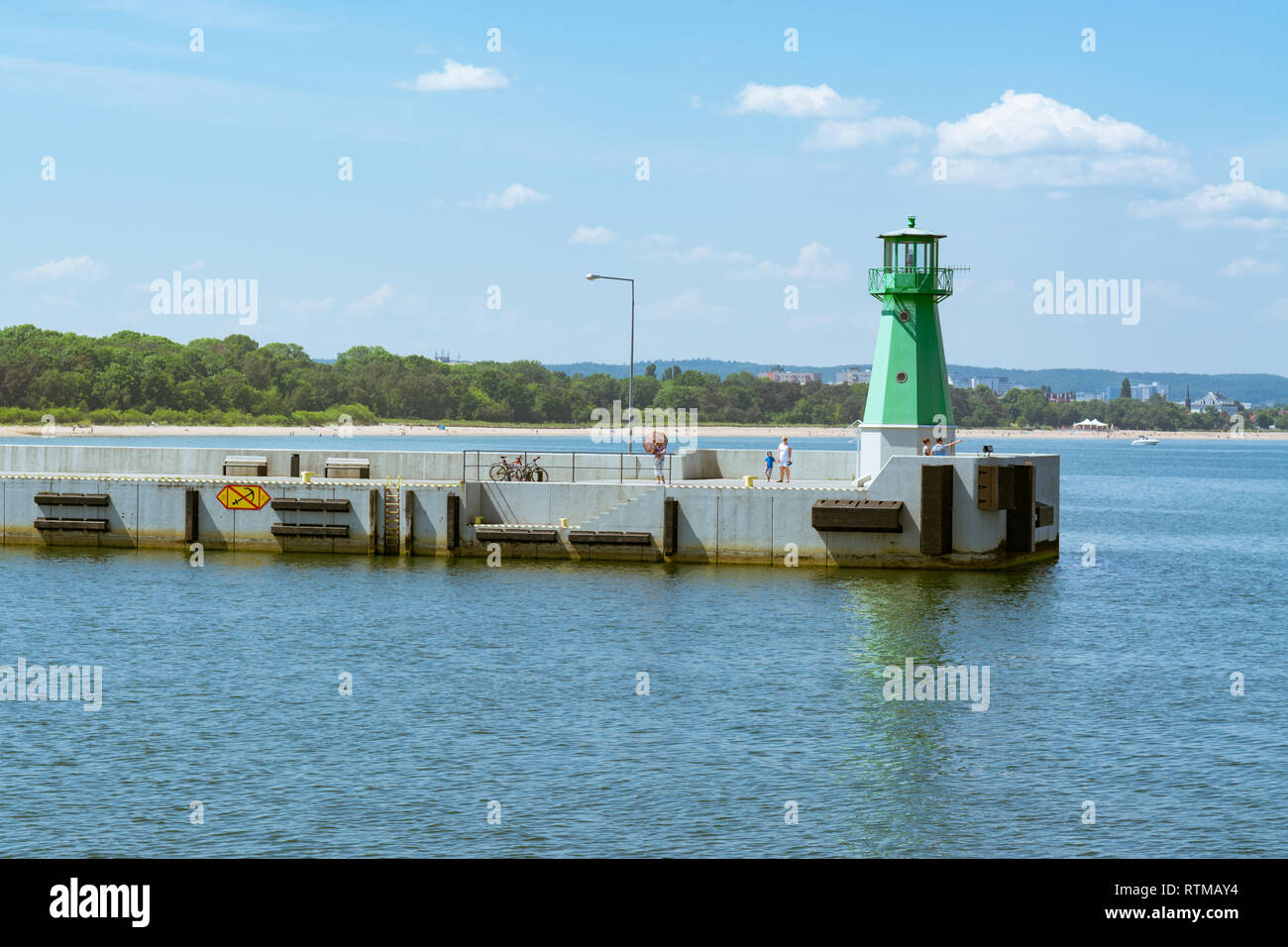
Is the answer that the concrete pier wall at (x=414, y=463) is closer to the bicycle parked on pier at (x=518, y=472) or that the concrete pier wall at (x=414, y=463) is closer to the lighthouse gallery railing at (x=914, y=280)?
the bicycle parked on pier at (x=518, y=472)

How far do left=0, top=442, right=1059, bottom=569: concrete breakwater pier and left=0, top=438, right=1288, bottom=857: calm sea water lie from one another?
1576mm

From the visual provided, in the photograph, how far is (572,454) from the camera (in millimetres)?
57219

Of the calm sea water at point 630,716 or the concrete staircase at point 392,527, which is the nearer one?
the calm sea water at point 630,716

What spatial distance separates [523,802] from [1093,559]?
4408 centimetres

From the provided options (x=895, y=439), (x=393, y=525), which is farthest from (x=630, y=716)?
(x=895, y=439)

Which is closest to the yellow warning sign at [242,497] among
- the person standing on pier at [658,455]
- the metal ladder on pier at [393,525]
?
the metal ladder on pier at [393,525]

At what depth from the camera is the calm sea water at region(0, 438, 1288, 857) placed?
826 inches

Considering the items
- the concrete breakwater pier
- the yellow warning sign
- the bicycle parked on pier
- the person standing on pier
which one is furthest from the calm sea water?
the bicycle parked on pier

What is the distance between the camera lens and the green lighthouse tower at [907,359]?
54.0 m

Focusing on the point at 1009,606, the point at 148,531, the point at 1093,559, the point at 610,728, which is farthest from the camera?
the point at 1093,559

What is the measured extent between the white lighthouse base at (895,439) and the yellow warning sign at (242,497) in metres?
24.2

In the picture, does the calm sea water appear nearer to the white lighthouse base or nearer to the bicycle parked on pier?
the bicycle parked on pier
